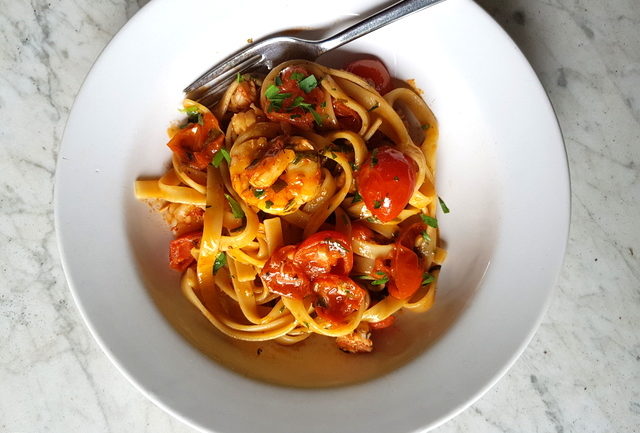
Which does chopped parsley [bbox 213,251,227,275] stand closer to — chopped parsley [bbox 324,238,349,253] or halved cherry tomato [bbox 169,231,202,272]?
halved cherry tomato [bbox 169,231,202,272]

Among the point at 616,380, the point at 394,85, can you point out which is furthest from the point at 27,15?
the point at 616,380

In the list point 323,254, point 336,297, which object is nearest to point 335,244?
point 323,254

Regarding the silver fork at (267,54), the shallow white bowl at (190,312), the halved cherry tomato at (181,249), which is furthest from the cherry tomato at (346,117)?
the halved cherry tomato at (181,249)

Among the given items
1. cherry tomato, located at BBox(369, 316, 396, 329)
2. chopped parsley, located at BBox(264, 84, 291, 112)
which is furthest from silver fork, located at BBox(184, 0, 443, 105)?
cherry tomato, located at BBox(369, 316, 396, 329)

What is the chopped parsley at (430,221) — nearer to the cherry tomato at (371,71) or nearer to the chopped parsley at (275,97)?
the cherry tomato at (371,71)

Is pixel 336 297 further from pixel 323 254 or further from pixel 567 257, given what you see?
pixel 567 257
